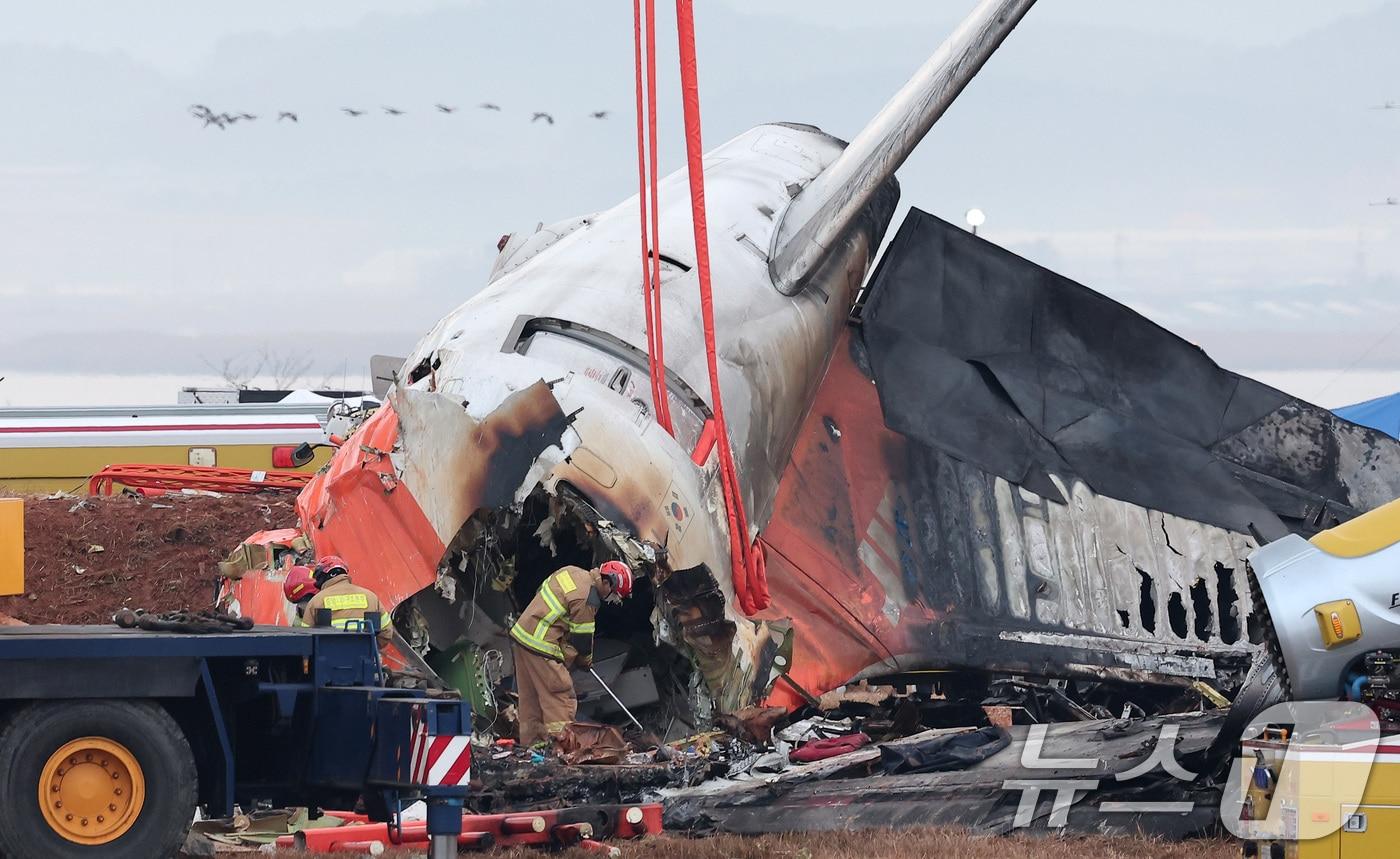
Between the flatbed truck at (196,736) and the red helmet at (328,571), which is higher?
the red helmet at (328,571)

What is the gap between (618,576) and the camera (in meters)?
10.4

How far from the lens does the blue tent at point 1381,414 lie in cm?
2551

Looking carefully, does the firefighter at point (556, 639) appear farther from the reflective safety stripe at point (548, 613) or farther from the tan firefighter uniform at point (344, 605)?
the tan firefighter uniform at point (344, 605)

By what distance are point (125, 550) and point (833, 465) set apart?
9.75 m

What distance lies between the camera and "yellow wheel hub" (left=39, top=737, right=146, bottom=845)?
Answer: 6.71 meters

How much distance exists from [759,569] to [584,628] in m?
1.38

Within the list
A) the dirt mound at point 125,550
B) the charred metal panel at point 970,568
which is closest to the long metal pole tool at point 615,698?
the charred metal panel at point 970,568

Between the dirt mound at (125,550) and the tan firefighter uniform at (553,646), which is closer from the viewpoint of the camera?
the tan firefighter uniform at (553,646)

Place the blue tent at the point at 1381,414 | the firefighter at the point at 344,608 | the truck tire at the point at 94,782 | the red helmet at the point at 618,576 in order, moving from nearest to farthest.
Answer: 1. the truck tire at the point at 94,782
2. the firefighter at the point at 344,608
3. the red helmet at the point at 618,576
4. the blue tent at the point at 1381,414

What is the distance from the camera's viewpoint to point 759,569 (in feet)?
37.2

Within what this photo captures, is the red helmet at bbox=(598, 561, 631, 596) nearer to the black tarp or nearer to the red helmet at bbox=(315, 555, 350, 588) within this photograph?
the red helmet at bbox=(315, 555, 350, 588)

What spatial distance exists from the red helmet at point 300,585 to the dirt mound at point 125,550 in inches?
343

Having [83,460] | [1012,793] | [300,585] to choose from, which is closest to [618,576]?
[300,585]

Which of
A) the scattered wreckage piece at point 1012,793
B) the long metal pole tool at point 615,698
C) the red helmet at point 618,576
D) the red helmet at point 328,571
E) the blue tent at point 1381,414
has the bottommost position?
the scattered wreckage piece at point 1012,793
